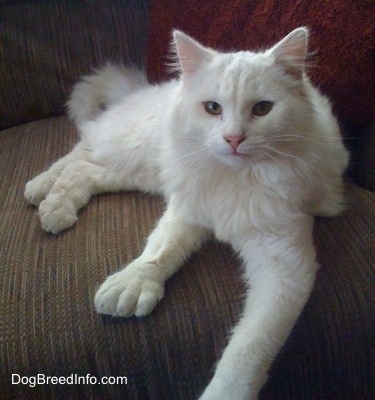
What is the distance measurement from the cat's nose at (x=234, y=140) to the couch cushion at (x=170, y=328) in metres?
0.30

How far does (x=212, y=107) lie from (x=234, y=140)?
13 cm

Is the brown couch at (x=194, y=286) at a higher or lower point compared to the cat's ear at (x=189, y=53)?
lower

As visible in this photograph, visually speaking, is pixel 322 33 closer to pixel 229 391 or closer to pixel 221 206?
pixel 221 206

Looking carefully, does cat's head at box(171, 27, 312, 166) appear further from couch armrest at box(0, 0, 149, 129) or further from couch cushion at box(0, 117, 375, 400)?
couch armrest at box(0, 0, 149, 129)

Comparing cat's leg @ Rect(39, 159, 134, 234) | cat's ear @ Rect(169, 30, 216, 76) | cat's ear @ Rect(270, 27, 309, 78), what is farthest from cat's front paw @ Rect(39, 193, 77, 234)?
cat's ear @ Rect(270, 27, 309, 78)

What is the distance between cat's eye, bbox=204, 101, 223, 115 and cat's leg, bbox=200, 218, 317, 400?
31 centimetres

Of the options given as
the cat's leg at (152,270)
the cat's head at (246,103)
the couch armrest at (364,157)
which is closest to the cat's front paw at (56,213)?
the cat's leg at (152,270)

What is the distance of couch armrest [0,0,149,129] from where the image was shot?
174 cm

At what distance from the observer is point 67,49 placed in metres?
1.77

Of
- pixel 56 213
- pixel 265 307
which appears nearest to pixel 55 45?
pixel 56 213

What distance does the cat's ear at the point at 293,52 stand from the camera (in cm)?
93

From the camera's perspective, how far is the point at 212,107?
3.20 feet

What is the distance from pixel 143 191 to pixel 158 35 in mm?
664

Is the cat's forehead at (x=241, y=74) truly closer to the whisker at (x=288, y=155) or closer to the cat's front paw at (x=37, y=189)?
the whisker at (x=288, y=155)
